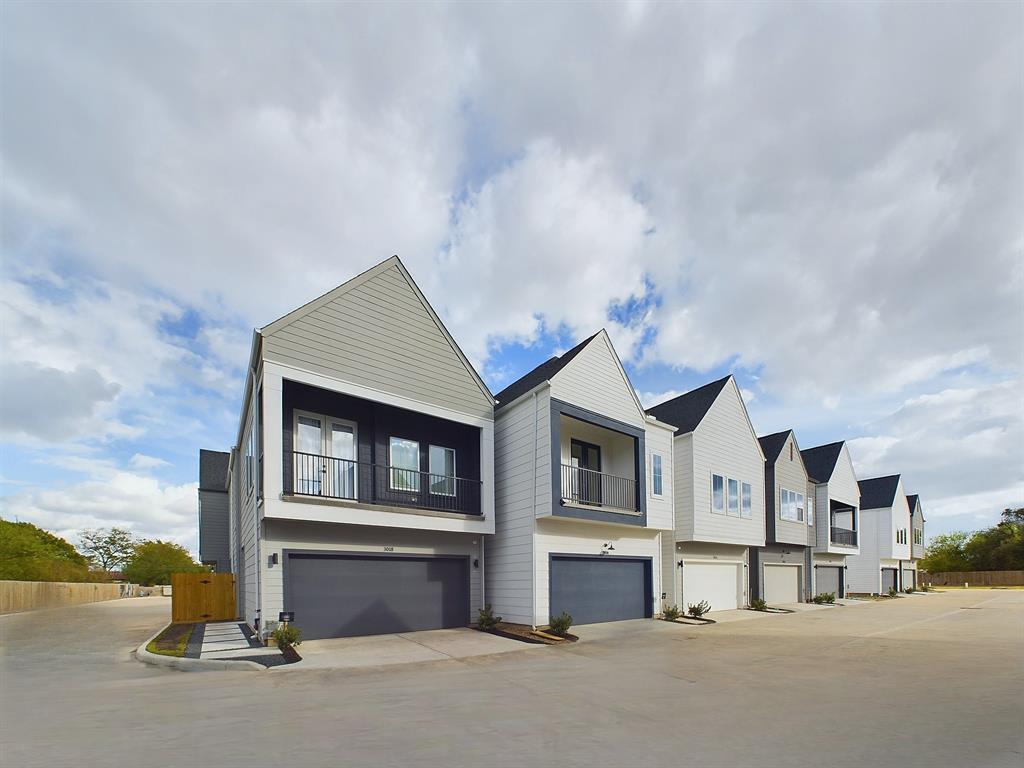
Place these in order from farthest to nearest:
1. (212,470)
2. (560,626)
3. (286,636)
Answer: (212,470) → (560,626) → (286,636)

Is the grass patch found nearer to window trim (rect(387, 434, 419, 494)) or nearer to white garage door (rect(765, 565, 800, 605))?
window trim (rect(387, 434, 419, 494))

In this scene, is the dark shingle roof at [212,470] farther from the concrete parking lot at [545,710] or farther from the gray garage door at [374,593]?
the gray garage door at [374,593]

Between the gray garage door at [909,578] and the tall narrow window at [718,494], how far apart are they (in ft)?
99.6

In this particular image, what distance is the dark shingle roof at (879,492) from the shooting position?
4166cm

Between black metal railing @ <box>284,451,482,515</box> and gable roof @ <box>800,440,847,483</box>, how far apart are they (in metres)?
24.4

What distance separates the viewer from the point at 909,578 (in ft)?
147

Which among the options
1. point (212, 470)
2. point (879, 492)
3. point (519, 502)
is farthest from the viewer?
point (879, 492)

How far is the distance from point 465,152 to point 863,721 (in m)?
12.4

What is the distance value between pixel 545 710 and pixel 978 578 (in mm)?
66012

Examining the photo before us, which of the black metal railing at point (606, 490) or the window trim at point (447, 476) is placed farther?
the black metal railing at point (606, 490)

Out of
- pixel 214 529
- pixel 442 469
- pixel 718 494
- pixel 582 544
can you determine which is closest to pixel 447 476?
pixel 442 469

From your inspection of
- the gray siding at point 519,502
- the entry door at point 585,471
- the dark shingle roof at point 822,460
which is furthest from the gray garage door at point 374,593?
the dark shingle roof at point 822,460

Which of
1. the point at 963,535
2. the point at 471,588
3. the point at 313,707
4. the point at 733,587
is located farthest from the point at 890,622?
the point at 963,535

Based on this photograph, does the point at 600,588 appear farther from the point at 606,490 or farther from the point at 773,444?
the point at 773,444
